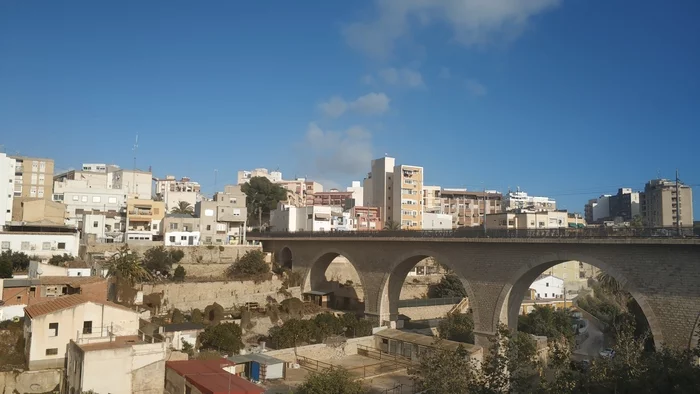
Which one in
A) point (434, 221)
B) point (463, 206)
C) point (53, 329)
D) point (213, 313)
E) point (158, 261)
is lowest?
point (213, 313)

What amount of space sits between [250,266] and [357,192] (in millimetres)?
44023

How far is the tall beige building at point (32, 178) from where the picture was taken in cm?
5347

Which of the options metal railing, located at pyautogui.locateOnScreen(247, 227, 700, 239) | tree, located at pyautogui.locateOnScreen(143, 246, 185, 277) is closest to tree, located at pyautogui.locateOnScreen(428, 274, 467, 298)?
metal railing, located at pyautogui.locateOnScreen(247, 227, 700, 239)

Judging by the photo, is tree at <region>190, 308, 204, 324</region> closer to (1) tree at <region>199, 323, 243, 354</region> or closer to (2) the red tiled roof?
(1) tree at <region>199, 323, 243, 354</region>

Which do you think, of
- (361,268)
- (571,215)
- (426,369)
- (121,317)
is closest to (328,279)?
(361,268)

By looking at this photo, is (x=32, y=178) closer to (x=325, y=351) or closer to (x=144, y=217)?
(x=144, y=217)

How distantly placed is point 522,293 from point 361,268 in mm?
12913

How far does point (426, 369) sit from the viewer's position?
14.9 m

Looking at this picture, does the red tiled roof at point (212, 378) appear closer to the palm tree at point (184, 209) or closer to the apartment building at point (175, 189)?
the palm tree at point (184, 209)

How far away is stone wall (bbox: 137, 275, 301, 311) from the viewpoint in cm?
3597

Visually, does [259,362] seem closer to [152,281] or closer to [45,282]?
[45,282]

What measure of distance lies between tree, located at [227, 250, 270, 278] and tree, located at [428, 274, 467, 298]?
16.2 meters

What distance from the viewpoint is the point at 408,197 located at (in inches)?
2601

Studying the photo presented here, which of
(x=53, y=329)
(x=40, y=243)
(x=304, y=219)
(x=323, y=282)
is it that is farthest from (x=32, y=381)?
(x=304, y=219)
